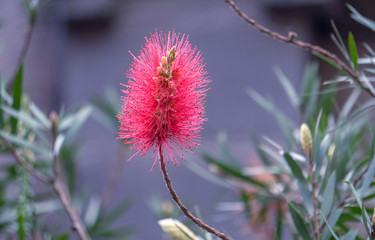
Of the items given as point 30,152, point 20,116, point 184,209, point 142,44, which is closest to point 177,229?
point 184,209

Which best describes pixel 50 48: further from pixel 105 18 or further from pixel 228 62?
pixel 228 62

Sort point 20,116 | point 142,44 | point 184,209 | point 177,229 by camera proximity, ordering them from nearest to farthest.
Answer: point 184,209
point 177,229
point 20,116
point 142,44

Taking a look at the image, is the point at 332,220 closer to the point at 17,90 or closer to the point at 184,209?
the point at 184,209

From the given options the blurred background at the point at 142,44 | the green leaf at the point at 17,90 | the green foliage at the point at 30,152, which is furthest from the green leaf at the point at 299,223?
the blurred background at the point at 142,44

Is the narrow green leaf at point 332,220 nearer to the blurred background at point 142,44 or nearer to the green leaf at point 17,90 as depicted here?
the green leaf at point 17,90

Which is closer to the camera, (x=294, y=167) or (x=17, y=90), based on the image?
(x=294, y=167)
